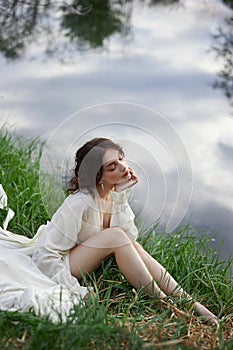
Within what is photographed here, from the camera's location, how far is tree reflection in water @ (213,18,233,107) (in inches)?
231

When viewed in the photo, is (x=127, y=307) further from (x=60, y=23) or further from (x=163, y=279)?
(x=60, y=23)

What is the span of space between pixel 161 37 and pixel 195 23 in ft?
1.33

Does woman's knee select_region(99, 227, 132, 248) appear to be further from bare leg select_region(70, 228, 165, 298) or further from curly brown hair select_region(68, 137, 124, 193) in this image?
curly brown hair select_region(68, 137, 124, 193)

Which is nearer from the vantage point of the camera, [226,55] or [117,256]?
[117,256]

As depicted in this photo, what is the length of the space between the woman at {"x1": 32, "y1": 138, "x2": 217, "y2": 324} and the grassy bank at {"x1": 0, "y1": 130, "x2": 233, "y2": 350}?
0.06 metres

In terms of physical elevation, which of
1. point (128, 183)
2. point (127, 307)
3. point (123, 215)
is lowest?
→ point (127, 307)

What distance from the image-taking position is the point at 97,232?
8.19 ft

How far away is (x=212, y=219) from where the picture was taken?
3596 millimetres

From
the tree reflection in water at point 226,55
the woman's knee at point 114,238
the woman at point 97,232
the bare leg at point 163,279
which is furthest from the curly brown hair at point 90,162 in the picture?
the tree reflection in water at point 226,55

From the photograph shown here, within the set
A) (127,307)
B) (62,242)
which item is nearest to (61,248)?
(62,242)

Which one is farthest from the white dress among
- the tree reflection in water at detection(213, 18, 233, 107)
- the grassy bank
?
the tree reflection in water at detection(213, 18, 233, 107)

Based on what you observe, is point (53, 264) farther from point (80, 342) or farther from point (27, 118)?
point (27, 118)

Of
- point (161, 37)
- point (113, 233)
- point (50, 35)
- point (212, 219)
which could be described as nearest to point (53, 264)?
point (113, 233)

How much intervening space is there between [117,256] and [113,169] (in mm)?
279
